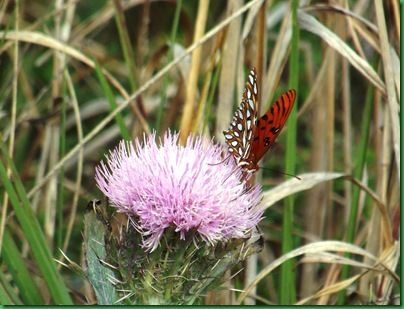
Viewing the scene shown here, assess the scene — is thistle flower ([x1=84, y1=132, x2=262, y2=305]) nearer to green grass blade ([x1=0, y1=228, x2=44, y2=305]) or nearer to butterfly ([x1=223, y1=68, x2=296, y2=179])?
butterfly ([x1=223, y1=68, x2=296, y2=179])

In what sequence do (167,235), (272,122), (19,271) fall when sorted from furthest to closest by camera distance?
(19,271) → (272,122) → (167,235)

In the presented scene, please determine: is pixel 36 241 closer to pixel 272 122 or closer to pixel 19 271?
pixel 19 271

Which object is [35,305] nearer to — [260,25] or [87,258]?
[87,258]

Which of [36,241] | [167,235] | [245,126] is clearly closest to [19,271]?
[36,241]

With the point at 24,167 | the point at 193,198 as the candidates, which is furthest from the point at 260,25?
the point at 24,167

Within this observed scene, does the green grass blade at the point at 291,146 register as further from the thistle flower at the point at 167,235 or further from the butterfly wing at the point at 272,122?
the thistle flower at the point at 167,235

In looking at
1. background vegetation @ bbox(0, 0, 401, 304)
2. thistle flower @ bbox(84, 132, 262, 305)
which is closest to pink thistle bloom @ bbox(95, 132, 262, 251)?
thistle flower @ bbox(84, 132, 262, 305)

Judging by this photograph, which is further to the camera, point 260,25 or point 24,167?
point 24,167
